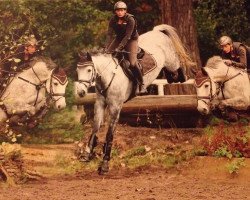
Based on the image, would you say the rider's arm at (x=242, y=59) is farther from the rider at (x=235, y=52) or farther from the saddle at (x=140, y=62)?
the saddle at (x=140, y=62)

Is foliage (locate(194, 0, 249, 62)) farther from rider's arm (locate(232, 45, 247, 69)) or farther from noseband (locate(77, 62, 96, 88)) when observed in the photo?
noseband (locate(77, 62, 96, 88))

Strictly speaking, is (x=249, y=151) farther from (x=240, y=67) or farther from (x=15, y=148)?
(x=15, y=148)

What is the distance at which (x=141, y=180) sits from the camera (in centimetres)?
891

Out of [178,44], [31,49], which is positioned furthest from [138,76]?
[31,49]

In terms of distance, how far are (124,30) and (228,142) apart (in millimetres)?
2644

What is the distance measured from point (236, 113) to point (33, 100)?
3962mm

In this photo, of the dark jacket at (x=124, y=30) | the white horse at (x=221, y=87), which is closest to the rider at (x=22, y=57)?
the dark jacket at (x=124, y=30)

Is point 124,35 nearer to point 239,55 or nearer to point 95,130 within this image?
point 95,130

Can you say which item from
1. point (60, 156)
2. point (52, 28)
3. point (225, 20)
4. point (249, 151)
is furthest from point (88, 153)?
point (225, 20)

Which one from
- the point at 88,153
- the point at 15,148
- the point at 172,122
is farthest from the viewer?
A: the point at 172,122


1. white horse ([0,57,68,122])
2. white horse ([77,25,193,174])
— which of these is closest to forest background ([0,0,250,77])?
white horse ([0,57,68,122])

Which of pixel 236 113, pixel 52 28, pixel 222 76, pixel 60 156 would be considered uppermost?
pixel 52 28

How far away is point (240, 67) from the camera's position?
32.2 feet

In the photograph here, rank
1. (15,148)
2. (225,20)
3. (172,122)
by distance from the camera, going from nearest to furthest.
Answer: (15,148) → (172,122) → (225,20)
